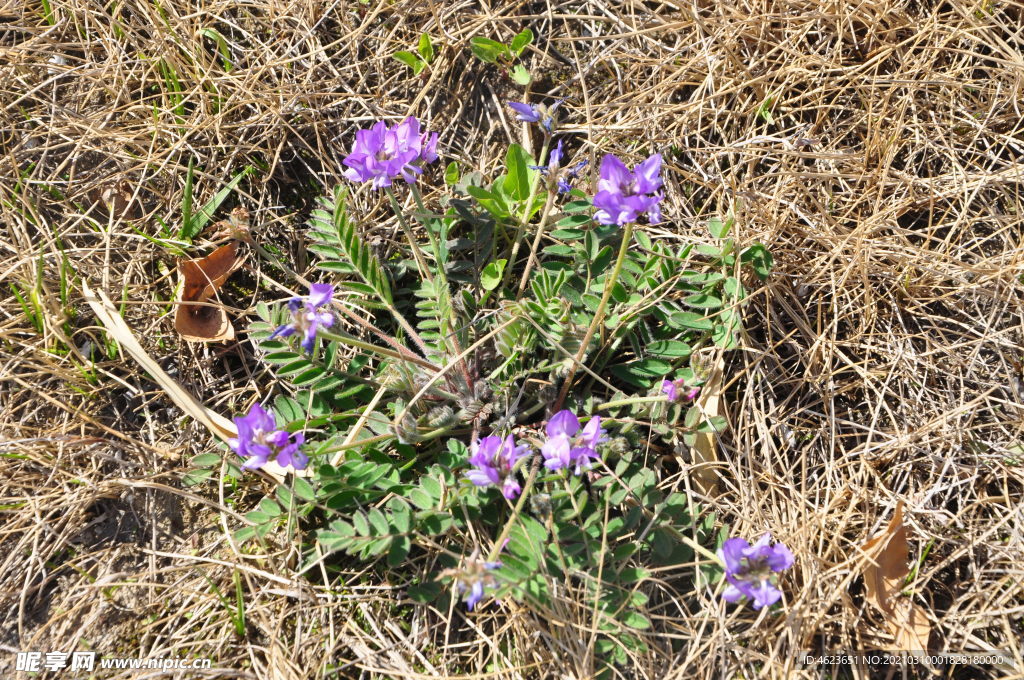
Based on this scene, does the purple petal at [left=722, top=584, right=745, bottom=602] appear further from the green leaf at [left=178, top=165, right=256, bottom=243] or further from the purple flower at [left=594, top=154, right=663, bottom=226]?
the green leaf at [left=178, top=165, right=256, bottom=243]

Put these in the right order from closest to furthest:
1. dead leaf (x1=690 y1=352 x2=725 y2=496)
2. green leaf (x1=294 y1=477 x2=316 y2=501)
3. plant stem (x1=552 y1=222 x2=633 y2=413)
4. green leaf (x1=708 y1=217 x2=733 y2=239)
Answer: plant stem (x1=552 y1=222 x2=633 y2=413), green leaf (x1=294 y1=477 x2=316 y2=501), dead leaf (x1=690 y1=352 x2=725 y2=496), green leaf (x1=708 y1=217 x2=733 y2=239)

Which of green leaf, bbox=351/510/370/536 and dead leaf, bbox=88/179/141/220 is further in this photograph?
dead leaf, bbox=88/179/141/220

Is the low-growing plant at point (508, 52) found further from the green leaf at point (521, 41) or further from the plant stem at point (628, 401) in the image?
the plant stem at point (628, 401)

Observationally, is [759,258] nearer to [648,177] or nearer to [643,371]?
[643,371]

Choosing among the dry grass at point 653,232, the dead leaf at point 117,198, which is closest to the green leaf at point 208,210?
the dry grass at point 653,232

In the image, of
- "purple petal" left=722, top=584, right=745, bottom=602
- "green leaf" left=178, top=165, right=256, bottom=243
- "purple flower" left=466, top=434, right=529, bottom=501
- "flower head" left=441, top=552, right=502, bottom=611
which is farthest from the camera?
"green leaf" left=178, top=165, right=256, bottom=243

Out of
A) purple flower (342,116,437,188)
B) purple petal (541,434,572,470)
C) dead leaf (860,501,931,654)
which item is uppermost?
purple flower (342,116,437,188)

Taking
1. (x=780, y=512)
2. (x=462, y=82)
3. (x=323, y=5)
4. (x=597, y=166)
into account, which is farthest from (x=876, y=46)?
(x=323, y=5)

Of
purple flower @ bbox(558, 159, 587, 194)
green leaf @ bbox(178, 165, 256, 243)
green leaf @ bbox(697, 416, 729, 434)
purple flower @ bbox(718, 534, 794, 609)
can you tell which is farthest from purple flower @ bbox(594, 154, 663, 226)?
green leaf @ bbox(178, 165, 256, 243)
